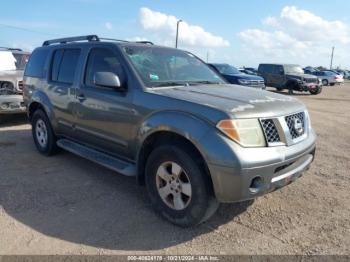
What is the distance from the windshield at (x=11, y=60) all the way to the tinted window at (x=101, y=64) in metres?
6.01

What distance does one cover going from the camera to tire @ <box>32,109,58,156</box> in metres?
5.91

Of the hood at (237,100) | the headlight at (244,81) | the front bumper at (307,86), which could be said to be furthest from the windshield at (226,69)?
the hood at (237,100)

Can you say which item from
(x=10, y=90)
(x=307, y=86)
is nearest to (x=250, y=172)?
(x=10, y=90)

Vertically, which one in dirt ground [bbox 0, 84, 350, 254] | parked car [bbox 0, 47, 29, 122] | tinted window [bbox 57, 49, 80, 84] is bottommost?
dirt ground [bbox 0, 84, 350, 254]

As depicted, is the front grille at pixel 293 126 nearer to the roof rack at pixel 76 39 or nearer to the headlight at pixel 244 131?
the headlight at pixel 244 131

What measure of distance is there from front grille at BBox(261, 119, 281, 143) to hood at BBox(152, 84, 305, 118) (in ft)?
0.22

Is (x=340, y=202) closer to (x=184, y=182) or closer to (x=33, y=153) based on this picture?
(x=184, y=182)

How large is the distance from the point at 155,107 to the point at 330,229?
87.1 inches

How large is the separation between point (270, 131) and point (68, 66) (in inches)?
132

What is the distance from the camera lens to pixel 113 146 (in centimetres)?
446

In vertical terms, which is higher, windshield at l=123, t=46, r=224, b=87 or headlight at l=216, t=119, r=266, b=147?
windshield at l=123, t=46, r=224, b=87

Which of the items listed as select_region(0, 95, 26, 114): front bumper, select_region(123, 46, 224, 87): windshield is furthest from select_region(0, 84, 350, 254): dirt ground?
select_region(0, 95, 26, 114): front bumper

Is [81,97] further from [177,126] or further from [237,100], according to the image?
[237,100]

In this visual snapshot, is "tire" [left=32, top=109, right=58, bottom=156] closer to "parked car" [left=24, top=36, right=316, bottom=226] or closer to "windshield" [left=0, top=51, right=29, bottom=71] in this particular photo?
"parked car" [left=24, top=36, right=316, bottom=226]
